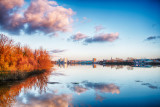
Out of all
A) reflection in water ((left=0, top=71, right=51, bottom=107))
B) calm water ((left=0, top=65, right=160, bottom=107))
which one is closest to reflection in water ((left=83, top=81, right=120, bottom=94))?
calm water ((left=0, top=65, right=160, bottom=107))

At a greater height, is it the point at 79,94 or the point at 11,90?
the point at 11,90

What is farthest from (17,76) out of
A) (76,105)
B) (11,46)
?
(76,105)

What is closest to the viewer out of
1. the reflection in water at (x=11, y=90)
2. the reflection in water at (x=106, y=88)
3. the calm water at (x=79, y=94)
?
the calm water at (x=79, y=94)

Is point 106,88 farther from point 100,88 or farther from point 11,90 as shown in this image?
point 11,90

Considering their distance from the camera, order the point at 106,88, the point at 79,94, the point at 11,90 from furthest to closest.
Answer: the point at 106,88
the point at 11,90
the point at 79,94

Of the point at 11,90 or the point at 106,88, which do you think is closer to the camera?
the point at 11,90

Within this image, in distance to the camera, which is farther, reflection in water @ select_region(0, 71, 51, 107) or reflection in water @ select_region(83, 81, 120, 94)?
reflection in water @ select_region(83, 81, 120, 94)

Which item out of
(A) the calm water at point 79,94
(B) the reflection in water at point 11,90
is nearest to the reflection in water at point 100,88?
(A) the calm water at point 79,94

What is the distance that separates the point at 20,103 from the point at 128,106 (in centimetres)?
998

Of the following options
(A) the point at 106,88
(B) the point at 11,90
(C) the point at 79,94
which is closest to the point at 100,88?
(A) the point at 106,88

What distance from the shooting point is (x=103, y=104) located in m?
11.0

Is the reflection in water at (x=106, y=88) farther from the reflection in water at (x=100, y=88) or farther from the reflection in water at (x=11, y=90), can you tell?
the reflection in water at (x=11, y=90)

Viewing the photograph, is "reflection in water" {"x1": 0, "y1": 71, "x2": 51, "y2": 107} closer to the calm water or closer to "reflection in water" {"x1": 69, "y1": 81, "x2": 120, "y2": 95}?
the calm water

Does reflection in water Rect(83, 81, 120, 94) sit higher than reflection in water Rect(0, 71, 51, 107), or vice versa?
reflection in water Rect(0, 71, 51, 107)
